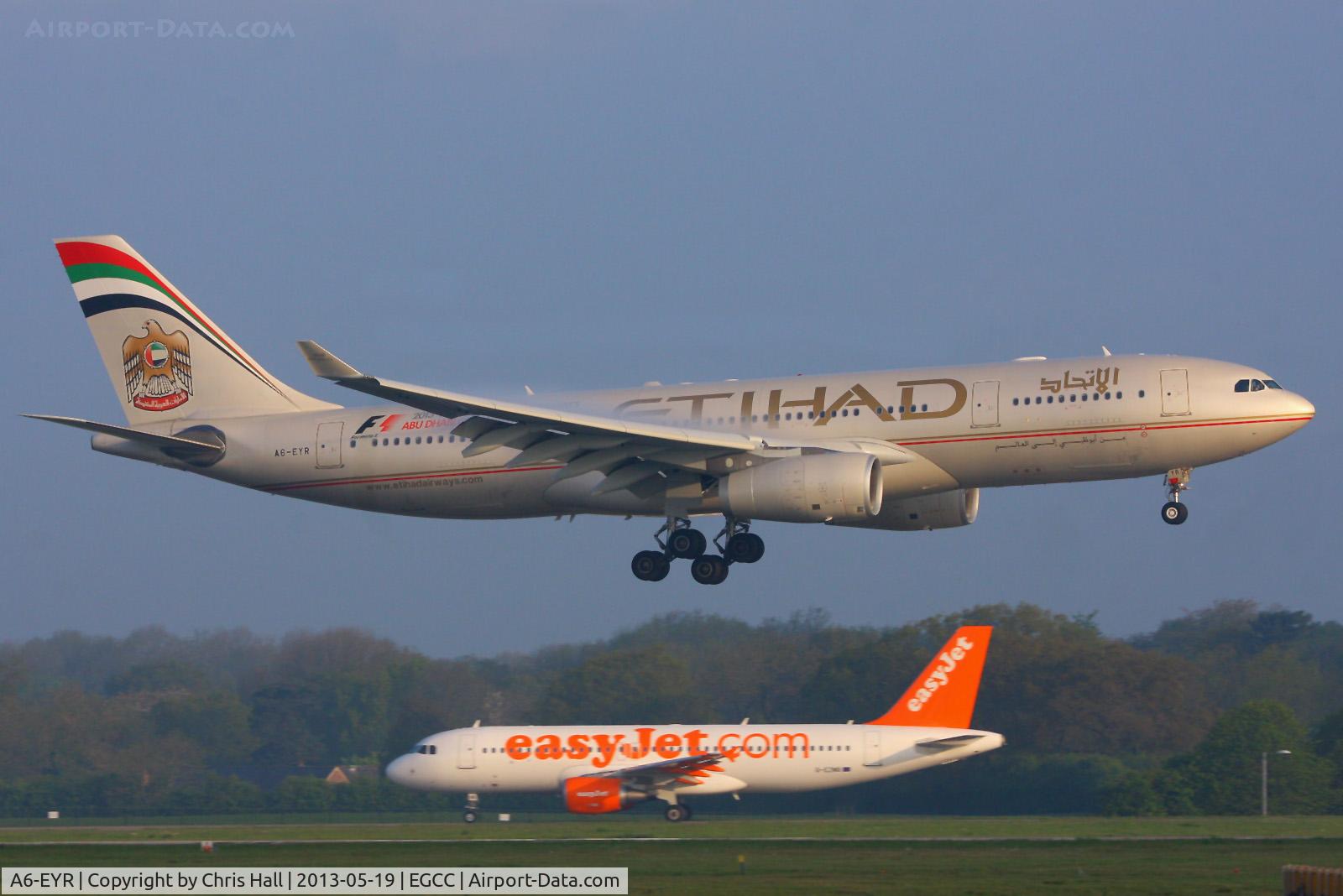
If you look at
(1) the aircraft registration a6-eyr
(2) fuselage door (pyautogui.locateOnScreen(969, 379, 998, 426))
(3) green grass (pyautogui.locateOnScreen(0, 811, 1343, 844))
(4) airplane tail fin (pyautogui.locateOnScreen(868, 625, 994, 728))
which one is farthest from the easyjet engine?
(2) fuselage door (pyautogui.locateOnScreen(969, 379, 998, 426))

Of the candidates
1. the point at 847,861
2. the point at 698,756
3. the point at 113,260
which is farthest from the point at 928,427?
the point at 113,260

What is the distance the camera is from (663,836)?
4444cm

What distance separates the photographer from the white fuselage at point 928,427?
3962 centimetres

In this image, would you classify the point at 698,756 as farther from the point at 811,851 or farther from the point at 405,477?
the point at 405,477

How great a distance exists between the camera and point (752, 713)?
239 ft

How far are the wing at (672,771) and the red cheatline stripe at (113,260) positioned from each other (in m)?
16.8

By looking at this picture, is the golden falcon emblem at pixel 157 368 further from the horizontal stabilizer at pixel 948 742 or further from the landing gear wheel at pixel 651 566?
the horizontal stabilizer at pixel 948 742

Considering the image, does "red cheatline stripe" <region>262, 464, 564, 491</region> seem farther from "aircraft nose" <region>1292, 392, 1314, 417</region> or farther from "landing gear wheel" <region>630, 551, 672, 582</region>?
"aircraft nose" <region>1292, 392, 1314, 417</region>

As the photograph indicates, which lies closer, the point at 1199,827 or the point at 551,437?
the point at 551,437

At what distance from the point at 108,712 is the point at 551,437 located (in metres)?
41.2

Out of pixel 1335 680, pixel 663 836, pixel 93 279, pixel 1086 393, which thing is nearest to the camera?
pixel 1086 393

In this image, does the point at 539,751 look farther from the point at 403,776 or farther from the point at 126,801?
the point at 126,801

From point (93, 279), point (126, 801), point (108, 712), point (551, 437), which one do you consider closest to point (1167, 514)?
point (551, 437)

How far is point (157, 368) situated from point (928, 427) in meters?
Answer: 22.9
